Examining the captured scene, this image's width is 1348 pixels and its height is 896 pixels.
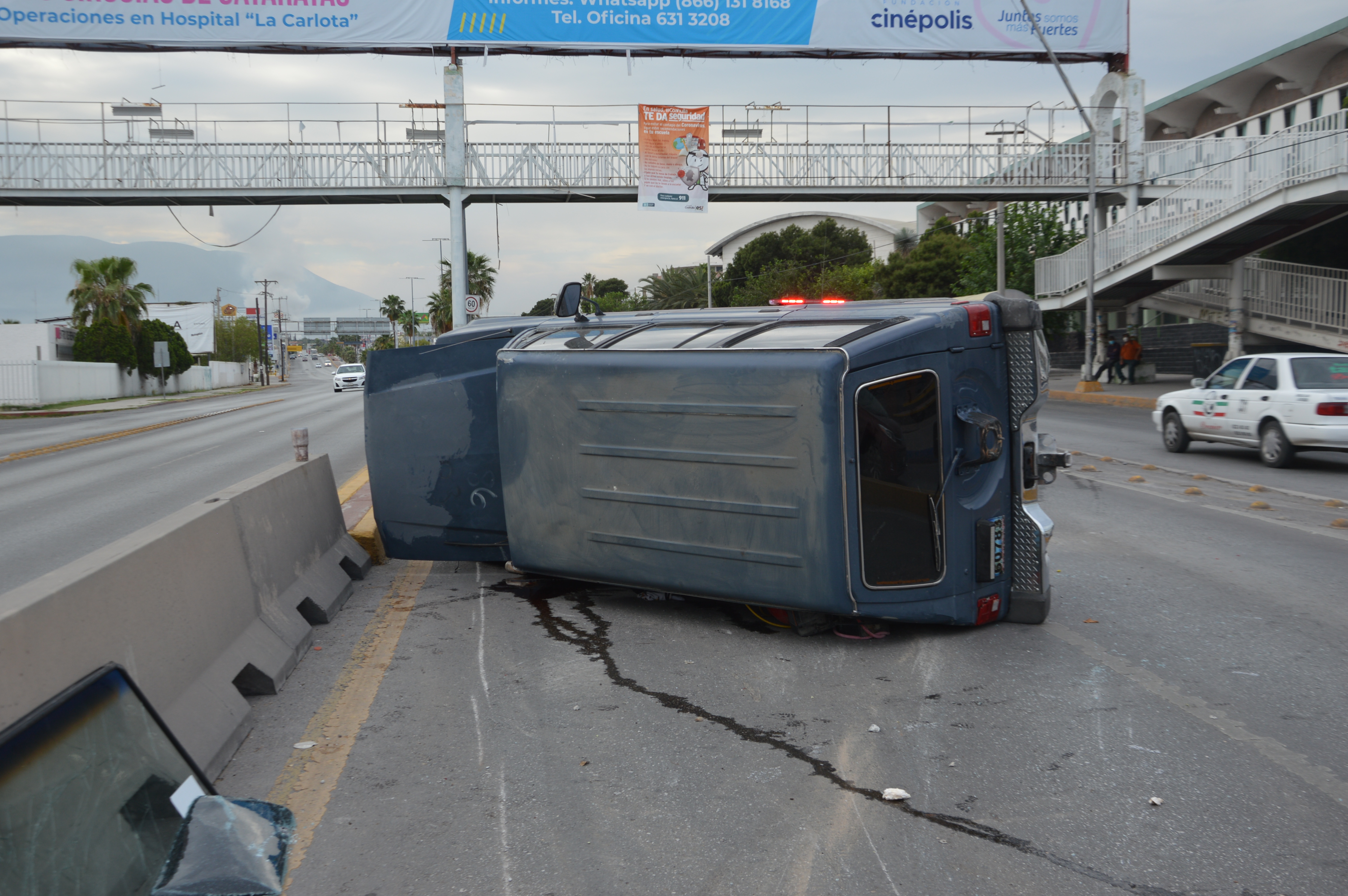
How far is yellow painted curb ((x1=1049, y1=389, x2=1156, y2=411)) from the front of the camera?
25.5m

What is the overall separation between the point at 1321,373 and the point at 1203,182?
55.9ft

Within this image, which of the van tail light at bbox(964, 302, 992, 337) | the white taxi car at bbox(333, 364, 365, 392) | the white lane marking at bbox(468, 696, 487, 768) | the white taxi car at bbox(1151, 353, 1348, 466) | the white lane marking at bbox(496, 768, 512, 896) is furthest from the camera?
the white taxi car at bbox(333, 364, 365, 392)

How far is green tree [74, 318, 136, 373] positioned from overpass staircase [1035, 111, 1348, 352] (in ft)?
140

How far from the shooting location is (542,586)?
7.39 m

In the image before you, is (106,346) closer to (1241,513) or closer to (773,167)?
(773,167)

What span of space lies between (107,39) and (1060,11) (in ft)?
88.1

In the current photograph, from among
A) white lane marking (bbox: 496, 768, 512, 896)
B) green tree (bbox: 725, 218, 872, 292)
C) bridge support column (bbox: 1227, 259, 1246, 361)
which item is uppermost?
green tree (bbox: 725, 218, 872, 292)

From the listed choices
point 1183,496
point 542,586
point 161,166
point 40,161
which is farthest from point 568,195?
point 542,586

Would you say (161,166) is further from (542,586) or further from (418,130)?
(542,586)

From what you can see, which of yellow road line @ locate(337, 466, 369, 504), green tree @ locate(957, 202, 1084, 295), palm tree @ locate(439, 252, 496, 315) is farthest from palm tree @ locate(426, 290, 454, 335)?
yellow road line @ locate(337, 466, 369, 504)

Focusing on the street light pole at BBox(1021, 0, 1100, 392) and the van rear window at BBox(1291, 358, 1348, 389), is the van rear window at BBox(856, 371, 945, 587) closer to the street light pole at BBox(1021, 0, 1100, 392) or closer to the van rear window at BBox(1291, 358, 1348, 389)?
the van rear window at BBox(1291, 358, 1348, 389)

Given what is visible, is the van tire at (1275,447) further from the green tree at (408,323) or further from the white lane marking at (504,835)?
the green tree at (408,323)

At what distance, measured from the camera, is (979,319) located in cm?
569

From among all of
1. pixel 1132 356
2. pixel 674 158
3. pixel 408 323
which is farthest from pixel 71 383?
pixel 408 323
